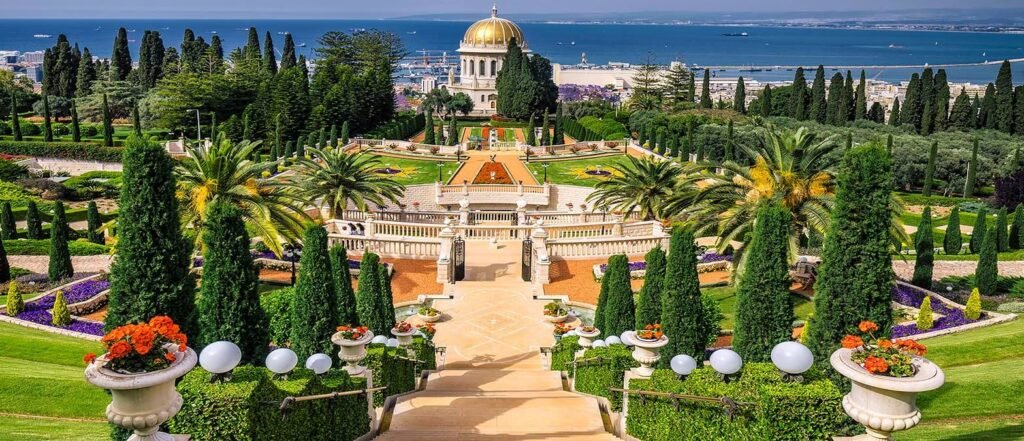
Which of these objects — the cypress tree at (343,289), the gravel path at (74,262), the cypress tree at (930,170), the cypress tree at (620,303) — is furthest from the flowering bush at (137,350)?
the cypress tree at (930,170)

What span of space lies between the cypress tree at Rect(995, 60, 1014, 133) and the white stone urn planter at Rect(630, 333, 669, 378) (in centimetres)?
7084

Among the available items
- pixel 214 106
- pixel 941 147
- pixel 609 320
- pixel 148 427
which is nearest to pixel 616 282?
pixel 609 320

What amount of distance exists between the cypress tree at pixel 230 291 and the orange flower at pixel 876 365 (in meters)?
9.18

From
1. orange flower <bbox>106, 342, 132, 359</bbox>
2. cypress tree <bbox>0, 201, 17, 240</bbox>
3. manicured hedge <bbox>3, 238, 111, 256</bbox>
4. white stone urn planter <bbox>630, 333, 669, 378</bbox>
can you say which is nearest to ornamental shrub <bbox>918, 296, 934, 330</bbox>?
A: white stone urn planter <bbox>630, 333, 669, 378</bbox>

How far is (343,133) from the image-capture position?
69.2 metres

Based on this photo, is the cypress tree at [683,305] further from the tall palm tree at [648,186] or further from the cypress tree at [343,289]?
the tall palm tree at [648,186]

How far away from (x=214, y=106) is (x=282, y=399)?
68.9m

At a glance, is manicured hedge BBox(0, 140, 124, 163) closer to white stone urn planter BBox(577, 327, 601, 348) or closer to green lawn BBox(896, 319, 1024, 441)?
white stone urn planter BBox(577, 327, 601, 348)

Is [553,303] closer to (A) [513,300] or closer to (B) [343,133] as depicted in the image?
(A) [513,300]

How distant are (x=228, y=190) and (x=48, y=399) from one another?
1008 centimetres

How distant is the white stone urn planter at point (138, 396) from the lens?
7090mm

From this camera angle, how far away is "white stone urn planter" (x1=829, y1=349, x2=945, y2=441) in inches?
286

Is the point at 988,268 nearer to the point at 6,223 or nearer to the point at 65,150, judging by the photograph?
the point at 6,223

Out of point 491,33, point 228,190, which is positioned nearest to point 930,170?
point 228,190
